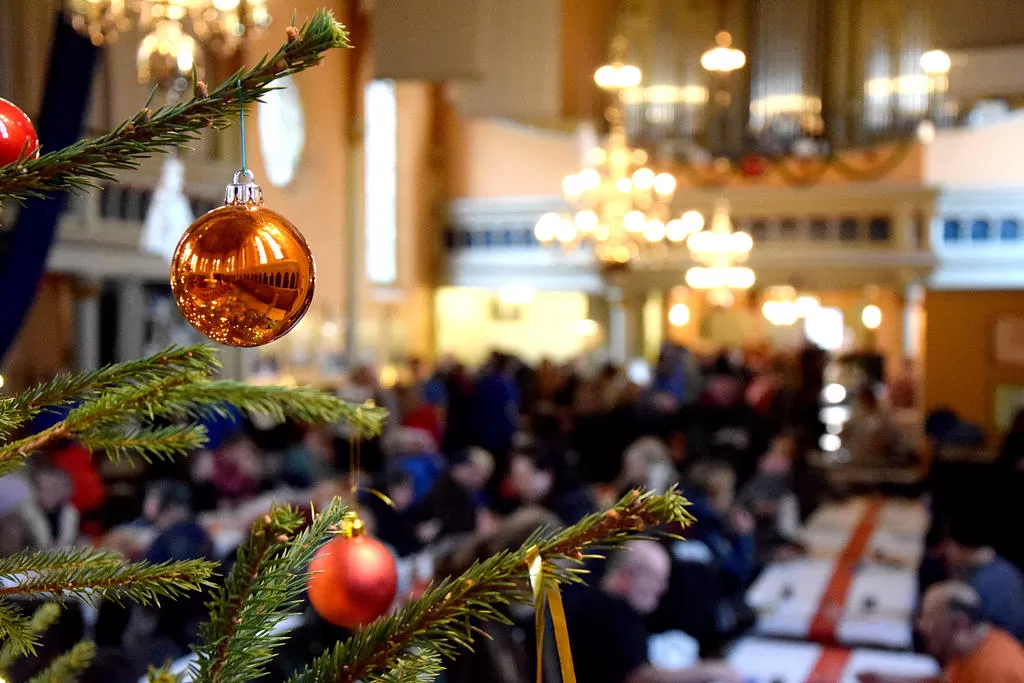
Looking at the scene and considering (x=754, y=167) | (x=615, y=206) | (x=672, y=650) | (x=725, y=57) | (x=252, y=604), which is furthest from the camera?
(x=754, y=167)

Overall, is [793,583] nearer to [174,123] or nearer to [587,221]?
[174,123]

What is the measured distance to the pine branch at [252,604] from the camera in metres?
0.97

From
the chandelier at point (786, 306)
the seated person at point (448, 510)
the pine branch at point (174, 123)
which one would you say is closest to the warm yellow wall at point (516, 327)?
the chandelier at point (786, 306)

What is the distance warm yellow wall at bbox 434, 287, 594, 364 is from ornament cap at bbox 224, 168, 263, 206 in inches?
693

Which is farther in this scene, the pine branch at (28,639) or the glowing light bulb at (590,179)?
the glowing light bulb at (590,179)

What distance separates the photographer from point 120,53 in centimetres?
896

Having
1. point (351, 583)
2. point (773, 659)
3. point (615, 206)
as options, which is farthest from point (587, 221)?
point (351, 583)

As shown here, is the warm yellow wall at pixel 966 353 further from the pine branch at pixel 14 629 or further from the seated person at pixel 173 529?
the pine branch at pixel 14 629

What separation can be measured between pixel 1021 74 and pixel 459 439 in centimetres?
671

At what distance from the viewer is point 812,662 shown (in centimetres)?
399

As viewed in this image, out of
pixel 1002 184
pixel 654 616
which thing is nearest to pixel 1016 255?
pixel 1002 184

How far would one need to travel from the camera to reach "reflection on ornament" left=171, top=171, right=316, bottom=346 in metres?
1.08

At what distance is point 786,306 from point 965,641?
1798cm

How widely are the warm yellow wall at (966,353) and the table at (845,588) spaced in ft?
9.61
